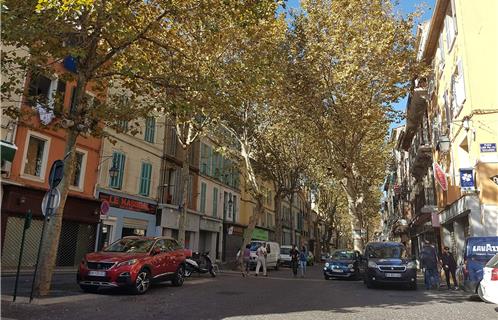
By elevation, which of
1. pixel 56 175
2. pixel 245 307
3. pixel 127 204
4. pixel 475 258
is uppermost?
pixel 127 204

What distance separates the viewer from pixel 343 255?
820 inches

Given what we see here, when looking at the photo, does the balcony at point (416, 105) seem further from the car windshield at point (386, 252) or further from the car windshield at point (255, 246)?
the car windshield at point (255, 246)

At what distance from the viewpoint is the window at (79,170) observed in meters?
20.6

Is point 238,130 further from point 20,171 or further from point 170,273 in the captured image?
point 170,273

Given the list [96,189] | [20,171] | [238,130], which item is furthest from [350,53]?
[20,171]

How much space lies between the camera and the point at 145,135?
26.1 meters

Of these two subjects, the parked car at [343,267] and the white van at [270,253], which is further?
the white van at [270,253]

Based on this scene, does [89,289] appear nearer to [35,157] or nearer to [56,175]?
[56,175]

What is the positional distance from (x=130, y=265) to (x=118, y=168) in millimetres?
12912

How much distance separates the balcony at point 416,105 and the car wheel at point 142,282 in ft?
68.6

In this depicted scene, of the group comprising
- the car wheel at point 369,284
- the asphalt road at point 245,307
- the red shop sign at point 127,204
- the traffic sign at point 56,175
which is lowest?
the asphalt road at point 245,307

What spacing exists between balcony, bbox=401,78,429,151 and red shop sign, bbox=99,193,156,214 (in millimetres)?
17842

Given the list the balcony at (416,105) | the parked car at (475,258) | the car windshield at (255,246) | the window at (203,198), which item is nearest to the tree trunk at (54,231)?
the parked car at (475,258)

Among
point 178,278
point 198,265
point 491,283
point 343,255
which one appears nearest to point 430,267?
point 343,255
